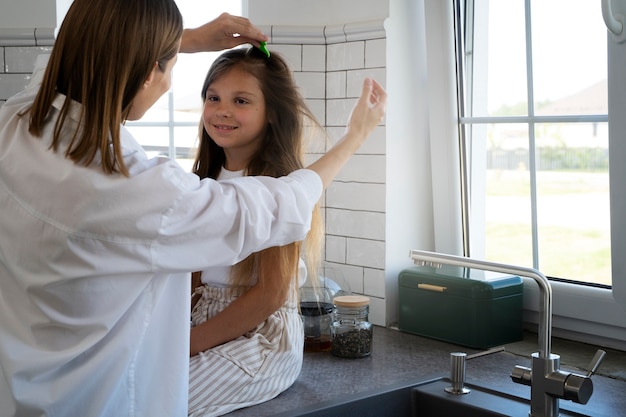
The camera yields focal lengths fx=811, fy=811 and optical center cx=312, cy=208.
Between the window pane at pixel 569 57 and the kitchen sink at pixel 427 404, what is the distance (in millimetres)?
821

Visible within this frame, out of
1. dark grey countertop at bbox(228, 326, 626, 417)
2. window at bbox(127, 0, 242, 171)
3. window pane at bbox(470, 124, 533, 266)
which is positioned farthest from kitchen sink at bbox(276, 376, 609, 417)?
window at bbox(127, 0, 242, 171)

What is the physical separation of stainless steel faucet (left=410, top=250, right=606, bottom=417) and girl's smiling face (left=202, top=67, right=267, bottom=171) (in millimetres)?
631

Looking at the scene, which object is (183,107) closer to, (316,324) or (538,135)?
(316,324)

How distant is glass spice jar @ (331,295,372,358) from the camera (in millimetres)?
2107

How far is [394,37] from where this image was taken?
2.36 m

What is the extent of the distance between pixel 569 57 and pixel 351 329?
36.5 inches

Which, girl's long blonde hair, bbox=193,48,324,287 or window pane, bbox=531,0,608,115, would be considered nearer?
girl's long blonde hair, bbox=193,48,324,287

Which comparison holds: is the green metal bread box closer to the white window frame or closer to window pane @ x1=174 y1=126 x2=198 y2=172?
the white window frame

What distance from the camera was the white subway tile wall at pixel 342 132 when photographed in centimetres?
238

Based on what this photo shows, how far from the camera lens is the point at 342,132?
2469mm

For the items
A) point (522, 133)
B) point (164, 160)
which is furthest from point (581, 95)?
point (164, 160)

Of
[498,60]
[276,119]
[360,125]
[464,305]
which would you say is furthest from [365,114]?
[498,60]

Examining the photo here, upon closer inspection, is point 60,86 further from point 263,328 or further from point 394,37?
point 394,37

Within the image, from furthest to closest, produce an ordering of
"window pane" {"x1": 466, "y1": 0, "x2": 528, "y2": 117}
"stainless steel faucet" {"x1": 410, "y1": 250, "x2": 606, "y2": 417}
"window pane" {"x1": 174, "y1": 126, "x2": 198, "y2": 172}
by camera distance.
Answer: "window pane" {"x1": 174, "y1": 126, "x2": 198, "y2": 172}
"window pane" {"x1": 466, "y1": 0, "x2": 528, "y2": 117}
"stainless steel faucet" {"x1": 410, "y1": 250, "x2": 606, "y2": 417}
